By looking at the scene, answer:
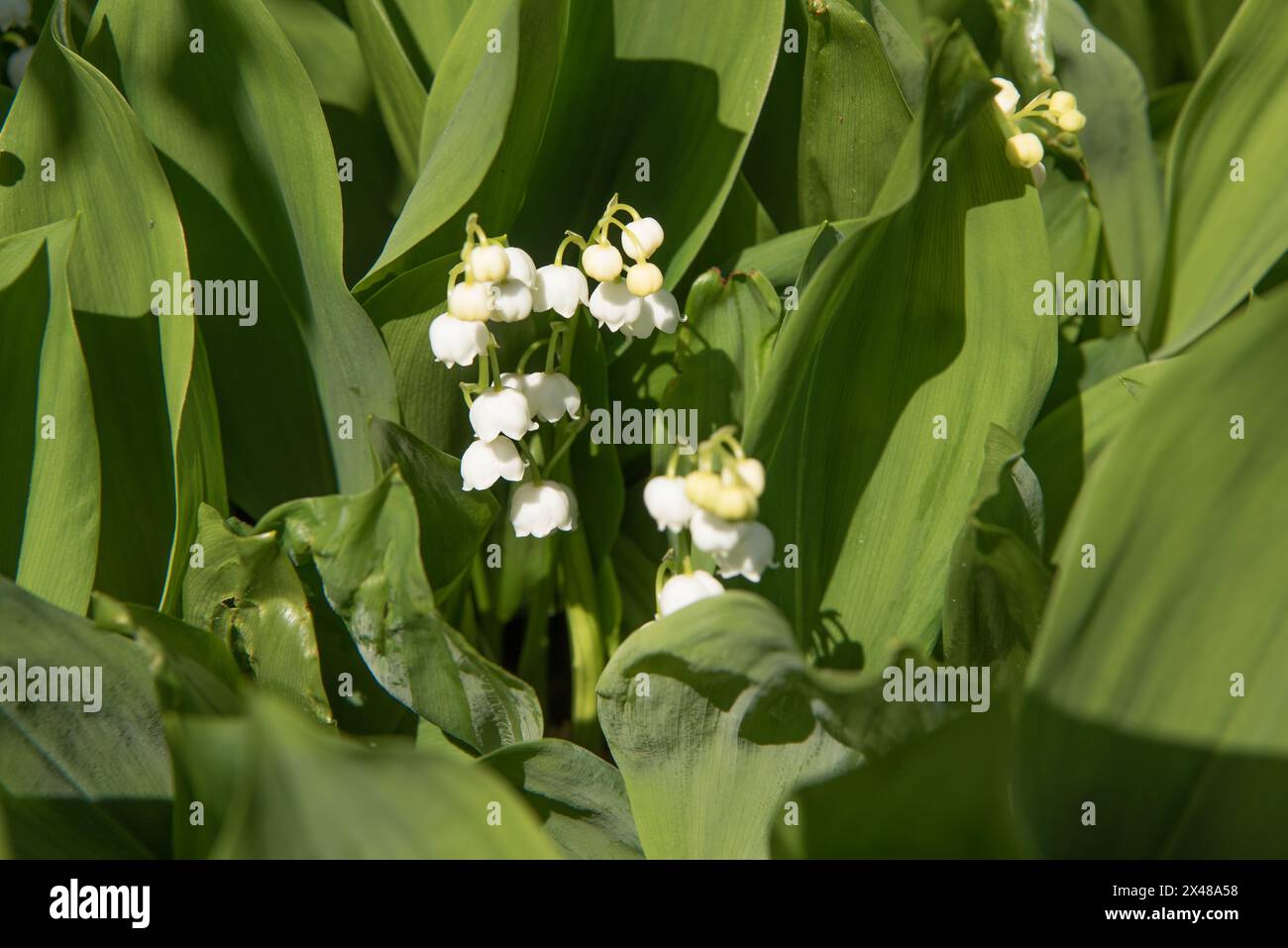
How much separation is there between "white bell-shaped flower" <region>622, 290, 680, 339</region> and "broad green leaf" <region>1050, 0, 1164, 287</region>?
2.13 feet

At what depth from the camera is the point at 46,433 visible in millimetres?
991

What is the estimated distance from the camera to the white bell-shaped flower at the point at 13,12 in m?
1.29

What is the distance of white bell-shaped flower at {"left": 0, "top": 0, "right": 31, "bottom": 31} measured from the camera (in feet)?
4.24

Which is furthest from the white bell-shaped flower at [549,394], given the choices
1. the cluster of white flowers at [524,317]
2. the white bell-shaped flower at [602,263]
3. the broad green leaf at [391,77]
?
the broad green leaf at [391,77]

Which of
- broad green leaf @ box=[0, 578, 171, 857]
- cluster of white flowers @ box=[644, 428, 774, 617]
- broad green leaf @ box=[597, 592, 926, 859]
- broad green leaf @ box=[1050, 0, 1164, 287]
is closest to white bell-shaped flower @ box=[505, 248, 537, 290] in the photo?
cluster of white flowers @ box=[644, 428, 774, 617]

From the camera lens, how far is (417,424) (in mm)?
1181

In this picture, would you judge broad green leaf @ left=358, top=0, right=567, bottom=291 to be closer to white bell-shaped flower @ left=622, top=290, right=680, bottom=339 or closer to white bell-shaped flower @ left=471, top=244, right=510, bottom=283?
white bell-shaped flower @ left=471, top=244, right=510, bottom=283

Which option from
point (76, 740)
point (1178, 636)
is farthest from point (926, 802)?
point (76, 740)

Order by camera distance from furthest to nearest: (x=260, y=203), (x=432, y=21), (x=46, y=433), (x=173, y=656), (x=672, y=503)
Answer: (x=432, y=21) → (x=260, y=203) → (x=46, y=433) → (x=672, y=503) → (x=173, y=656)

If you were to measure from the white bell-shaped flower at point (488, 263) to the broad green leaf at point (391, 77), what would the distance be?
0.43m

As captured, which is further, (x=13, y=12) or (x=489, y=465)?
(x=13, y=12)

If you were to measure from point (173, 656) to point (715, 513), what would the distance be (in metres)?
0.40

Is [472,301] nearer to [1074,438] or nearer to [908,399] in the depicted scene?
[908,399]
